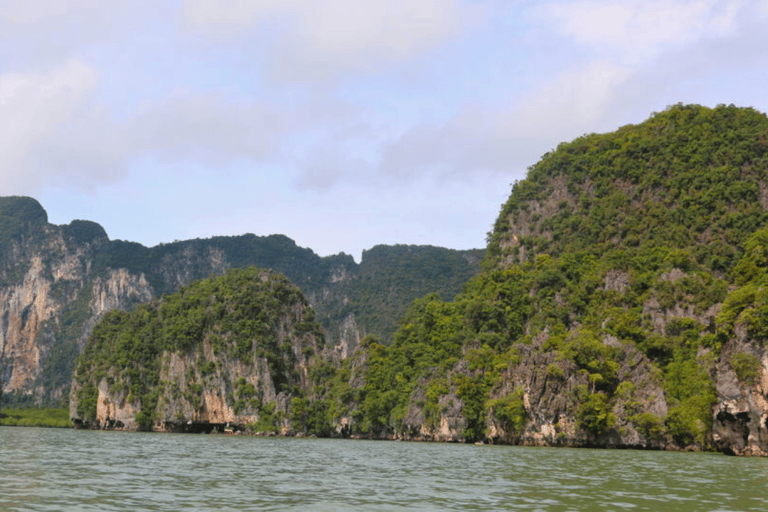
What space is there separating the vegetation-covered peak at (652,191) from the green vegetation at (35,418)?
8327 cm

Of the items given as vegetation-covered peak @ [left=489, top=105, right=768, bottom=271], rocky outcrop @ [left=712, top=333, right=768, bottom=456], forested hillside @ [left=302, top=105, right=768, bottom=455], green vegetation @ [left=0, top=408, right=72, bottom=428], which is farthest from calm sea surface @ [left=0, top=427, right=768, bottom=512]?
green vegetation @ [left=0, top=408, right=72, bottom=428]

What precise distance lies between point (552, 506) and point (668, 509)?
10.3ft

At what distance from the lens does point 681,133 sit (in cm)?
11200

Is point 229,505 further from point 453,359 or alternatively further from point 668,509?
point 453,359

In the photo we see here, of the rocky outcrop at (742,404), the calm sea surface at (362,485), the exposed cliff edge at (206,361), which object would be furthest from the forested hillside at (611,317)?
the calm sea surface at (362,485)

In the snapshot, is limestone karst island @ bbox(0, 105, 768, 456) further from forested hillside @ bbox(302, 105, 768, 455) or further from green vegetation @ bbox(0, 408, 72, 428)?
green vegetation @ bbox(0, 408, 72, 428)

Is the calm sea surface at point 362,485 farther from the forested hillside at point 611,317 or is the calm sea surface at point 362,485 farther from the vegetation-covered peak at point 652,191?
the vegetation-covered peak at point 652,191

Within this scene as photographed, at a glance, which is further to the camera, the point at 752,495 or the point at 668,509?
the point at 752,495

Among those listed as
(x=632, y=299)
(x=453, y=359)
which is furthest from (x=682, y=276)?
(x=453, y=359)

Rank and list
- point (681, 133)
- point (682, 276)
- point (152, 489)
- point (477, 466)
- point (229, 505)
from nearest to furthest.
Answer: point (229, 505), point (152, 489), point (477, 466), point (682, 276), point (681, 133)

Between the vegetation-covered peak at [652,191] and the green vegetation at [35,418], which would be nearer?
the vegetation-covered peak at [652,191]

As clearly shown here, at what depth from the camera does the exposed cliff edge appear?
11706 cm

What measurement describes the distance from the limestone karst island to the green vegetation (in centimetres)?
1100

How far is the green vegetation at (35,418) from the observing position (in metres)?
137
